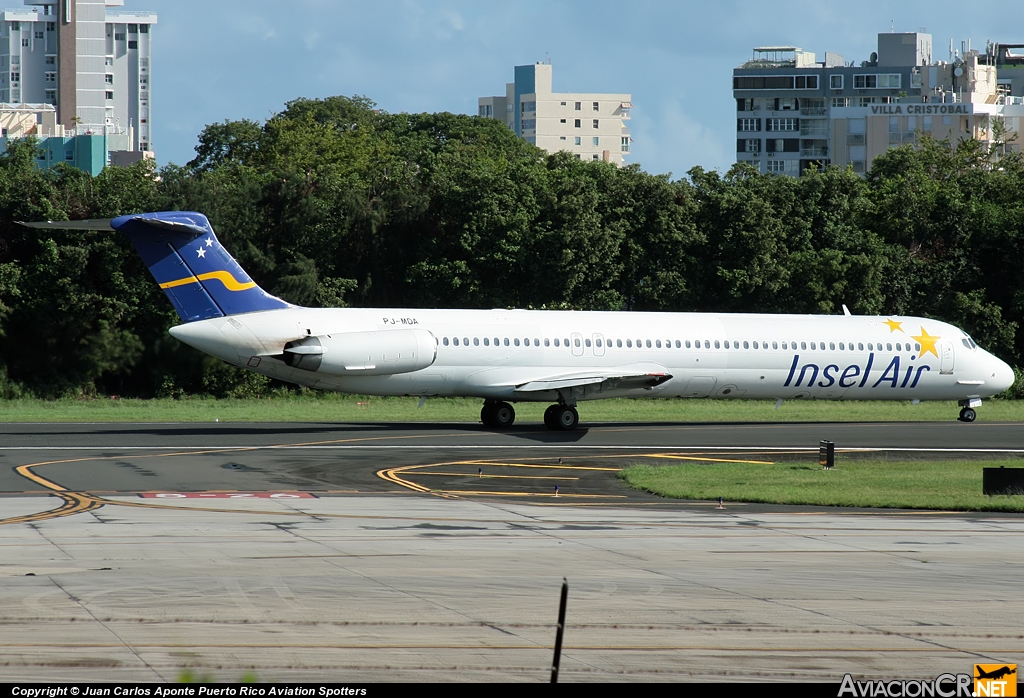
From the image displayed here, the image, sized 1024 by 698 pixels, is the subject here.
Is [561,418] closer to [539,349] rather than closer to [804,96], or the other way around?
[539,349]

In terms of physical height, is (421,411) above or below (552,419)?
below

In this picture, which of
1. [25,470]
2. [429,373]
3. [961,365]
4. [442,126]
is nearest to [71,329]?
[429,373]

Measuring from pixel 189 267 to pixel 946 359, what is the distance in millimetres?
23263

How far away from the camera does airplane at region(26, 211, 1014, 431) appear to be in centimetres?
3139

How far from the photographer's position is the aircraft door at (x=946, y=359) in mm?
38562

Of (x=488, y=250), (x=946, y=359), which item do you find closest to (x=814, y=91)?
(x=488, y=250)

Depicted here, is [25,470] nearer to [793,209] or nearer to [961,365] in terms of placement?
[961,365]

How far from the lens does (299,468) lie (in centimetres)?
2520

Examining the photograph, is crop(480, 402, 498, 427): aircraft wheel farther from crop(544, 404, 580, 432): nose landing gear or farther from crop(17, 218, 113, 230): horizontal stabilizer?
crop(17, 218, 113, 230): horizontal stabilizer

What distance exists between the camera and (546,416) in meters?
34.6

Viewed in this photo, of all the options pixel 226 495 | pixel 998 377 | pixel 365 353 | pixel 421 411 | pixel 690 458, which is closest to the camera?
pixel 226 495

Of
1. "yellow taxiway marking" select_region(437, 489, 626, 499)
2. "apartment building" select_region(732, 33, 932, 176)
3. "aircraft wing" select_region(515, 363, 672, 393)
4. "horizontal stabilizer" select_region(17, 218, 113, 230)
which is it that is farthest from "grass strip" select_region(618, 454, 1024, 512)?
"apartment building" select_region(732, 33, 932, 176)

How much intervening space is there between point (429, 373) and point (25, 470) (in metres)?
12.1

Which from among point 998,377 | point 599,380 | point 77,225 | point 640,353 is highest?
point 77,225
